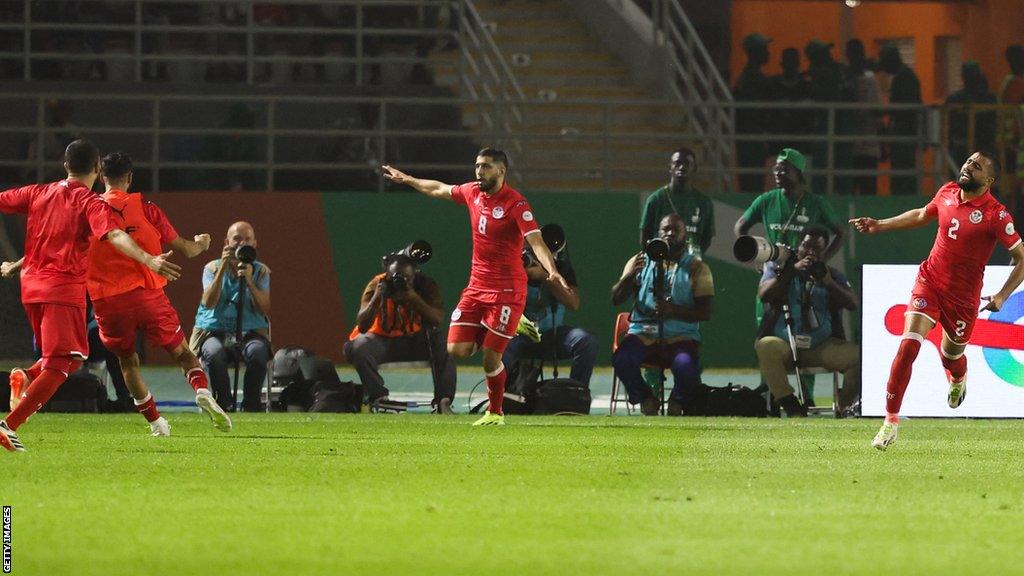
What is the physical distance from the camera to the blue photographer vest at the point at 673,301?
54.9 feet

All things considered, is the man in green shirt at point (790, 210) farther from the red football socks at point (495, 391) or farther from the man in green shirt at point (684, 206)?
the red football socks at point (495, 391)

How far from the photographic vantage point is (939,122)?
2344cm

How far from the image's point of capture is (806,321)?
1645 cm

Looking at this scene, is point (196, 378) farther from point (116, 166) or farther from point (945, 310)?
point (945, 310)

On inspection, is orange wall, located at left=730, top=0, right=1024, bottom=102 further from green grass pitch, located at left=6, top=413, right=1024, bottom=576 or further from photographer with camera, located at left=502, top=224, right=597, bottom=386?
green grass pitch, located at left=6, top=413, right=1024, bottom=576

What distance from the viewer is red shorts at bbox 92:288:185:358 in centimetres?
1277

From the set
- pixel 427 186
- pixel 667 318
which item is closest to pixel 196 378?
pixel 427 186

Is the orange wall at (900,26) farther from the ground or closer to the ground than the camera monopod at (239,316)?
farther from the ground

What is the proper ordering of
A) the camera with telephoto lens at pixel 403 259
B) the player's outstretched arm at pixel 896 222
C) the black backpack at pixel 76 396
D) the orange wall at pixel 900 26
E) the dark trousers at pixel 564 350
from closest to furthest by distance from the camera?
the player's outstretched arm at pixel 896 222 < the black backpack at pixel 76 396 < the camera with telephoto lens at pixel 403 259 < the dark trousers at pixel 564 350 < the orange wall at pixel 900 26

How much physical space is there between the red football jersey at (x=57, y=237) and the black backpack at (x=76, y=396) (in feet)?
15.8

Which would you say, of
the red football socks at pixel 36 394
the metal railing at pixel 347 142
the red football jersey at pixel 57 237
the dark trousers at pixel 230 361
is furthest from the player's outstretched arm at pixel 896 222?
the metal railing at pixel 347 142

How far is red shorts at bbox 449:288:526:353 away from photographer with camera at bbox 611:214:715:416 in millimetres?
2047

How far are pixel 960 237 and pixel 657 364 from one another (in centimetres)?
418

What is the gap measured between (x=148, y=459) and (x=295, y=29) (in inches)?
575
